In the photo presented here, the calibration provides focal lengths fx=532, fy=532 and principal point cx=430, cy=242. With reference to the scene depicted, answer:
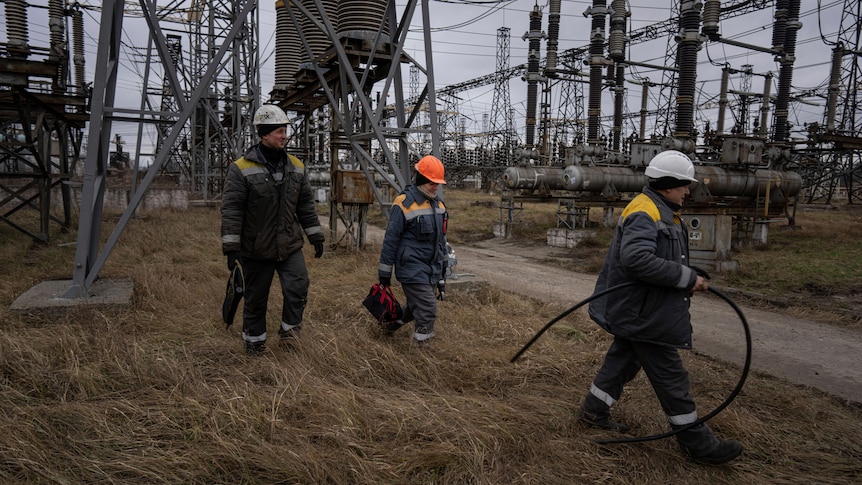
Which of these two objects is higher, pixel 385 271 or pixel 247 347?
pixel 385 271

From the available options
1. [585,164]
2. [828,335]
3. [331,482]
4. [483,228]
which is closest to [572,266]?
[585,164]

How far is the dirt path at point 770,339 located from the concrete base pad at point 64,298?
220 inches

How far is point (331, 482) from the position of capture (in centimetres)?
267

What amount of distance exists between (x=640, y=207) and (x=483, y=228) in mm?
16384

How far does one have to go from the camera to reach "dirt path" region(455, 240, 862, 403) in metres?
5.09

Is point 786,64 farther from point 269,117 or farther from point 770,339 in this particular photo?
point 269,117

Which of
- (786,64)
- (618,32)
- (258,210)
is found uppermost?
(618,32)

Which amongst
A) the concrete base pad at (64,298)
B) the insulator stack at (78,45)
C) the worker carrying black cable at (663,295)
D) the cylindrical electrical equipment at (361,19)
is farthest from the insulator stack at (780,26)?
the insulator stack at (78,45)

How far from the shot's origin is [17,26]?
1066cm

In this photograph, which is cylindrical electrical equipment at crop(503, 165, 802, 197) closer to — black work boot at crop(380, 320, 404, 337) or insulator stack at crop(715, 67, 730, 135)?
insulator stack at crop(715, 67, 730, 135)

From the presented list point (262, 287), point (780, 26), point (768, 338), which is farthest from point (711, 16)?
point (262, 287)

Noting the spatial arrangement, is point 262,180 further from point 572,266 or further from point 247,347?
point 572,266

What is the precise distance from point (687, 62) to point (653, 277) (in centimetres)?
1416

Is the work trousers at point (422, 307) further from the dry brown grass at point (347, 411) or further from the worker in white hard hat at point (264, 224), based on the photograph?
the worker in white hard hat at point (264, 224)
